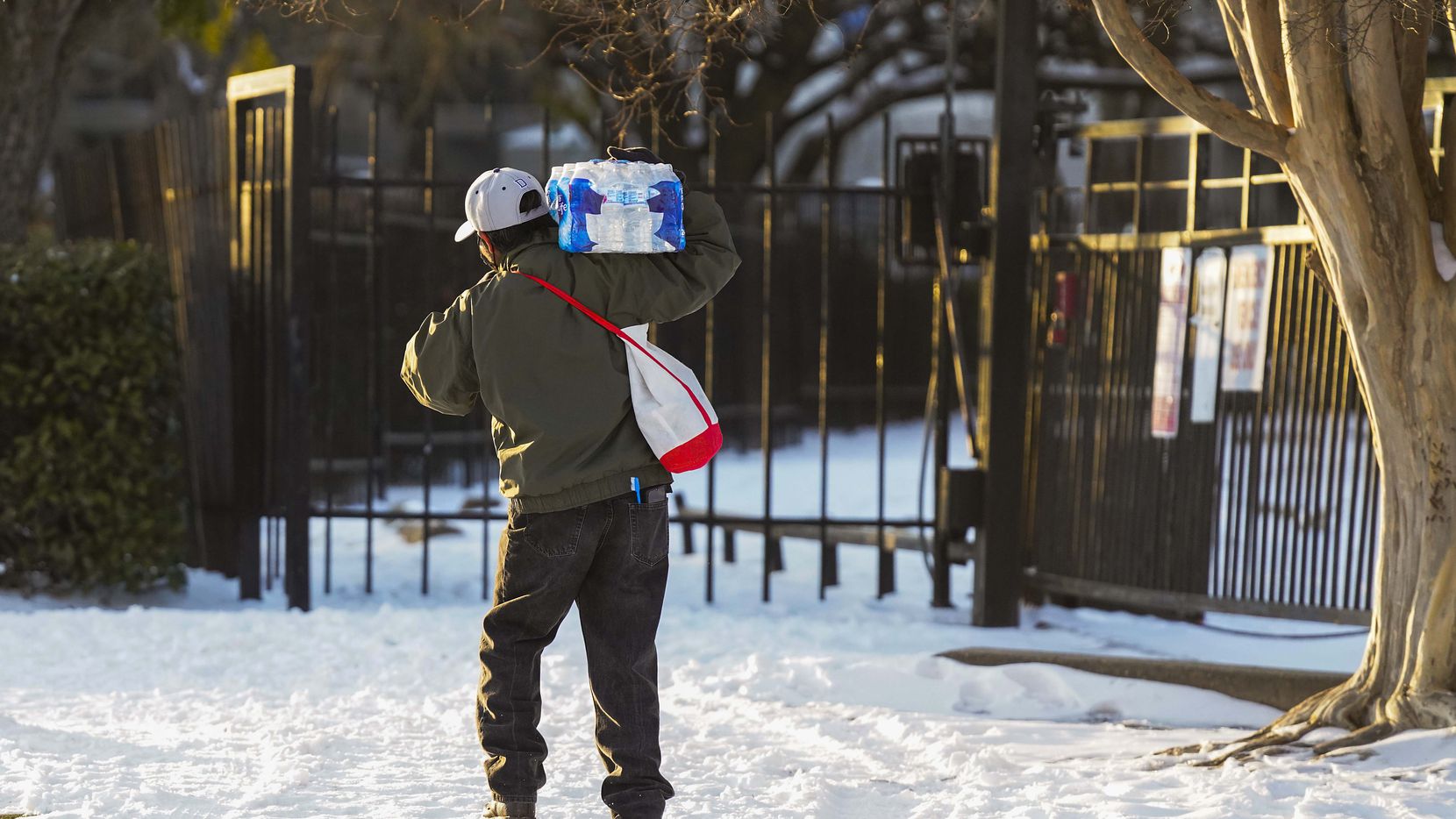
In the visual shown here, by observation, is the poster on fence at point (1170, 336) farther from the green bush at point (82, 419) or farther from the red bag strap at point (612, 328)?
the green bush at point (82, 419)

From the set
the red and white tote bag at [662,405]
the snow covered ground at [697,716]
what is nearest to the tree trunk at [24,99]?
the snow covered ground at [697,716]

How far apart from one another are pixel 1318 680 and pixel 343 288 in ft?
23.6

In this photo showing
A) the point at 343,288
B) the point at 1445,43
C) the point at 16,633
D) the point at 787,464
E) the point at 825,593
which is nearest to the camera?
the point at 16,633

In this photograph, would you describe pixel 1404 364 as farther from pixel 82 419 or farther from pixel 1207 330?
pixel 82 419

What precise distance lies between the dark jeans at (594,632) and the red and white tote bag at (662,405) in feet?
0.45

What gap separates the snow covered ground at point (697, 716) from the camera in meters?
3.94

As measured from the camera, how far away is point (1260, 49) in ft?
14.0

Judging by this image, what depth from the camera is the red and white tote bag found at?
3449 mm

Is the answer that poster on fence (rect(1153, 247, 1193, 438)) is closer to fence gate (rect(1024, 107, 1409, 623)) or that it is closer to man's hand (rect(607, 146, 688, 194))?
fence gate (rect(1024, 107, 1409, 623))

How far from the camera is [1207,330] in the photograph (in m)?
6.50

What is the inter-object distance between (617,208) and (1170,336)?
3915 mm

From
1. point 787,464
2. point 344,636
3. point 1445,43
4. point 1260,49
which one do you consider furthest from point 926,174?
point 1445,43

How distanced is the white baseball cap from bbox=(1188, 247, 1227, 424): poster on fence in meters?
3.88

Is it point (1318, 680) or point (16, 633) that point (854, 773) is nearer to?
point (1318, 680)
